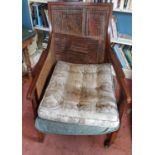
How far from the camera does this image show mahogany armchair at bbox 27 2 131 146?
45.1 inches

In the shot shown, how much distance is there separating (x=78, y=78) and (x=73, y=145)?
50 cm

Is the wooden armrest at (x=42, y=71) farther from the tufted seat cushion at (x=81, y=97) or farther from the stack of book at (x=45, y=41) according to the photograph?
the stack of book at (x=45, y=41)

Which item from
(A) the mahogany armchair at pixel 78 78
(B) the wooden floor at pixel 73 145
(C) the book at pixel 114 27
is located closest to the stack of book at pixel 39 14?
(A) the mahogany armchair at pixel 78 78

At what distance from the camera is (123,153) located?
1.41 metres

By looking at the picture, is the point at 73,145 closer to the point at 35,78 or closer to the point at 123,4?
the point at 35,78

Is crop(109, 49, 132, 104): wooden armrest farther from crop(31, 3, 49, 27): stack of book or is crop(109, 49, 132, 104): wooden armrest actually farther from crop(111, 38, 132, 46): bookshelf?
crop(31, 3, 49, 27): stack of book

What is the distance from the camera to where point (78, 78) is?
55.6 inches

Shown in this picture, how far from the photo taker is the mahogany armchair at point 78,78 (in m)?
1.15

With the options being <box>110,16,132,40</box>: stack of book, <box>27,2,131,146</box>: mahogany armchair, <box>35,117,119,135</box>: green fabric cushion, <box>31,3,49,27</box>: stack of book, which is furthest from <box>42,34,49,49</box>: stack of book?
<box>35,117,119,135</box>: green fabric cushion

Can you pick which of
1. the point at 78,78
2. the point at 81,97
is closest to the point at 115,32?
the point at 78,78

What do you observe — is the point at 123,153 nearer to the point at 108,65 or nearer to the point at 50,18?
the point at 108,65

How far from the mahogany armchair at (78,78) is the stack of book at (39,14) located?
18.3 inches

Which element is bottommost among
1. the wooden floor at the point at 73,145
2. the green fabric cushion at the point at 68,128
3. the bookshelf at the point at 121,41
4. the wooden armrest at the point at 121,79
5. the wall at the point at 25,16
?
the wooden floor at the point at 73,145
